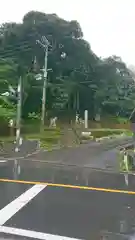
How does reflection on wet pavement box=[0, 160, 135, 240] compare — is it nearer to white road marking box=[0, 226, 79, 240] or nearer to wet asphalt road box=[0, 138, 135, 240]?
wet asphalt road box=[0, 138, 135, 240]

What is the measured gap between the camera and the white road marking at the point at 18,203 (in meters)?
5.59

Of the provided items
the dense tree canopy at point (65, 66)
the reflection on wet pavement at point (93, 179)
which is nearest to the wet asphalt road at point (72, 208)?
the reflection on wet pavement at point (93, 179)

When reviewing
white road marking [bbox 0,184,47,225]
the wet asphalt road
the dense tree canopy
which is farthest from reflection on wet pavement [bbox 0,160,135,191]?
the dense tree canopy

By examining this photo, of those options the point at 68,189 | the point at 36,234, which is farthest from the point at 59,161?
the point at 36,234

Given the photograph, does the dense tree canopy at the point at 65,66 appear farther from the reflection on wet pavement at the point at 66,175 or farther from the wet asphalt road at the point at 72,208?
the wet asphalt road at the point at 72,208

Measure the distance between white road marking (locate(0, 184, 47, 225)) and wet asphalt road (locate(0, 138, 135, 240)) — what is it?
2 centimetres

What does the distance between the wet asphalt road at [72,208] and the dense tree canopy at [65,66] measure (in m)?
20.3

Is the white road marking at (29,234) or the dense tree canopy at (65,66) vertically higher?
the dense tree canopy at (65,66)

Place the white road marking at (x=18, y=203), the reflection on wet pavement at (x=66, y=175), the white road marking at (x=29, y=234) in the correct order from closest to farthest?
the white road marking at (x=29, y=234), the white road marking at (x=18, y=203), the reflection on wet pavement at (x=66, y=175)

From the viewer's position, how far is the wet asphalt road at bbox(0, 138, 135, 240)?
501 cm

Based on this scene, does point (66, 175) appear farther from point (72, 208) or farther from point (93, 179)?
point (72, 208)

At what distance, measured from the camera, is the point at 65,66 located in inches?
1373

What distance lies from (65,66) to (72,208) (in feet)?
97.6

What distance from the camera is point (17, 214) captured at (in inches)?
226
